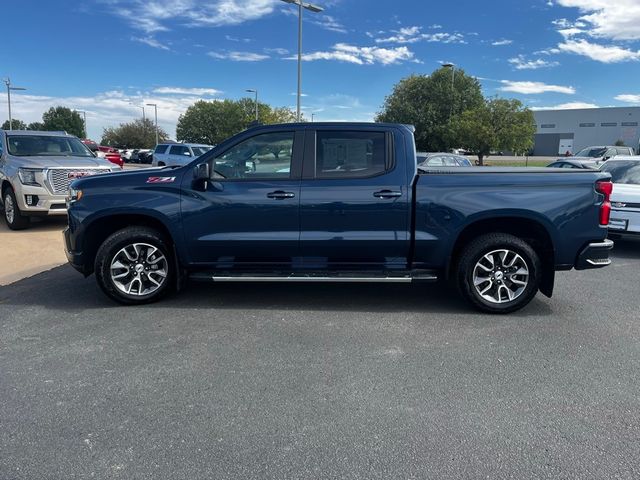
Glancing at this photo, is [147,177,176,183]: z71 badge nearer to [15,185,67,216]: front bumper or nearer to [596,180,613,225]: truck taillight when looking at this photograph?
[596,180,613,225]: truck taillight

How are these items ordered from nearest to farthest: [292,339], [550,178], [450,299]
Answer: [292,339], [550,178], [450,299]

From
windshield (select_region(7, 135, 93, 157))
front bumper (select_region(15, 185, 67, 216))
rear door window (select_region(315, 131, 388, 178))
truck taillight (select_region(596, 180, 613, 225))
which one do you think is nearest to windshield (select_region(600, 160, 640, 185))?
truck taillight (select_region(596, 180, 613, 225))

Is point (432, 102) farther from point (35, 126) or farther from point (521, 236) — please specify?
point (35, 126)

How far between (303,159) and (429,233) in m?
1.48

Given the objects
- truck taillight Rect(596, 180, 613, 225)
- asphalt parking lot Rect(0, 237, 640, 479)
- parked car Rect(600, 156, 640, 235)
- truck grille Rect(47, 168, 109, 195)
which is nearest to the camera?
asphalt parking lot Rect(0, 237, 640, 479)

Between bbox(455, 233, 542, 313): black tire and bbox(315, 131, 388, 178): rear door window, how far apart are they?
125 centimetres

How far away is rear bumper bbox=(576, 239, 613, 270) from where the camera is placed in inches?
187

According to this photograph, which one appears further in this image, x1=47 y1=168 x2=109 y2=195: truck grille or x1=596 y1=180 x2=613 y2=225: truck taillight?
x1=47 y1=168 x2=109 y2=195: truck grille

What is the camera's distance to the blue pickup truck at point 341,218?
4.70m

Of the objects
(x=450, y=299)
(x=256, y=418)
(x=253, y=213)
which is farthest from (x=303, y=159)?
(x=256, y=418)

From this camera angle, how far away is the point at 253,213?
15.7 ft

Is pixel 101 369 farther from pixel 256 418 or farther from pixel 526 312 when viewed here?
pixel 526 312

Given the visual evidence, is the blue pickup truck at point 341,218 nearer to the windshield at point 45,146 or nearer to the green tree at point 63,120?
the windshield at point 45,146

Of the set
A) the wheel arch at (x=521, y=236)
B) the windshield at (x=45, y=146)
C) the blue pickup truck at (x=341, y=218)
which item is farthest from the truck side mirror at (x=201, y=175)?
the windshield at (x=45, y=146)
